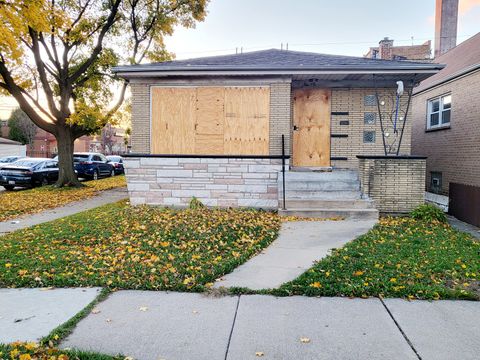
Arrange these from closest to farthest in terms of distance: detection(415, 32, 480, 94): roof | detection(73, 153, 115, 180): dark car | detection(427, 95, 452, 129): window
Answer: detection(415, 32, 480, 94): roof → detection(427, 95, 452, 129): window → detection(73, 153, 115, 180): dark car

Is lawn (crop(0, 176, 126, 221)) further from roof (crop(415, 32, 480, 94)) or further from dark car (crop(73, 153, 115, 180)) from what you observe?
roof (crop(415, 32, 480, 94))

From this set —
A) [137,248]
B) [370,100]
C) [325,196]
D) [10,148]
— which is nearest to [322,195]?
[325,196]

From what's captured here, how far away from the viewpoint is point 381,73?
1009 cm

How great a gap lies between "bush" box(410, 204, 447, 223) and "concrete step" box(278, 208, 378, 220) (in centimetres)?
121

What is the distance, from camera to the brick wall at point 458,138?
12078 mm

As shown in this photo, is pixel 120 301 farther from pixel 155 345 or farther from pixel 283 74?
pixel 283 74

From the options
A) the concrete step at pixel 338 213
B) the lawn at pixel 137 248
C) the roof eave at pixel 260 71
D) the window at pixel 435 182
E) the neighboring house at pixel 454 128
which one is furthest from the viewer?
the window at pixel 435 182

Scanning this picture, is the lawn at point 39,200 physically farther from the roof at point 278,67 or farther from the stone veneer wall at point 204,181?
the roof at point 278,67

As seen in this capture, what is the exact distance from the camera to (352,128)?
36.8 feet

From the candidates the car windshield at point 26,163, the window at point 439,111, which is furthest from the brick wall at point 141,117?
the window at point 439,111

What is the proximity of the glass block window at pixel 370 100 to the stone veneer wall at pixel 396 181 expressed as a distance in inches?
93.3

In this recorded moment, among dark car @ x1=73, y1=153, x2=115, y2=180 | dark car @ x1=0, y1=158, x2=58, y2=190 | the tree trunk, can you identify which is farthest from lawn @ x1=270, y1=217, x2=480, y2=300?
dark car @ x1=73, y1=153, x2=115, y2=180

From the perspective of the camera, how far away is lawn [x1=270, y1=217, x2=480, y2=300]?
4.28 m

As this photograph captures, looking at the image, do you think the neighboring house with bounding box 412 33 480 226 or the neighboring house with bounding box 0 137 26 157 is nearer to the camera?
the neighboring house with bounding box 412 33 480 226
